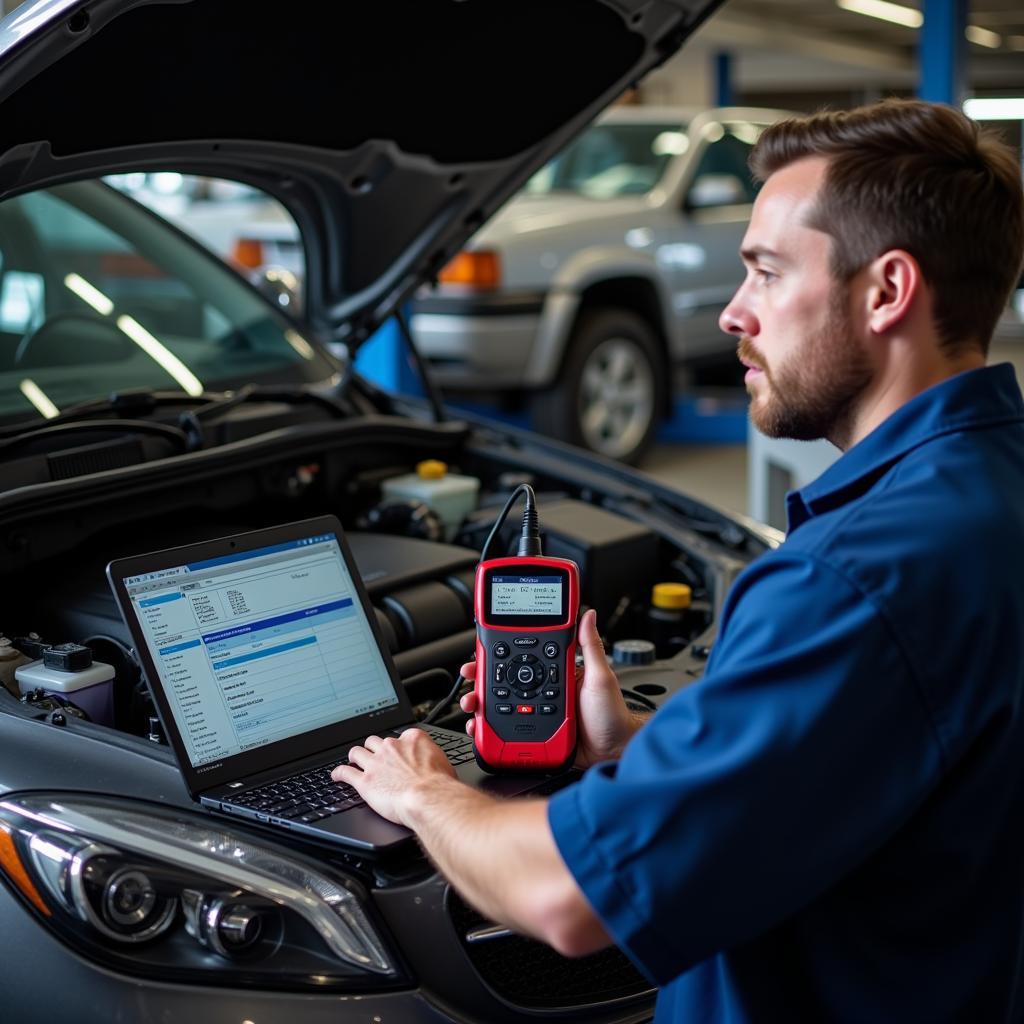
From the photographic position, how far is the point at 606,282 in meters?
6.73

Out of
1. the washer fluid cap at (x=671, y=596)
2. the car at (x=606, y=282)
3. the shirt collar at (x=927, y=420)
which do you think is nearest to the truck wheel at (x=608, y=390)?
the car at (x=606, y=282)

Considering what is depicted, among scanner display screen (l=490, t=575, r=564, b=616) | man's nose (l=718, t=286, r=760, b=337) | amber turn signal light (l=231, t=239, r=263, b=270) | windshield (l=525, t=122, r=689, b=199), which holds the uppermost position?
windshield (l=525, t=122, r=689, b=199)

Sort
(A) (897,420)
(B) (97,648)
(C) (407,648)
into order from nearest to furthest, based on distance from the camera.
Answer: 1. (A) (897,420)
2. (B) (97,648)
3. (C) (407,648)

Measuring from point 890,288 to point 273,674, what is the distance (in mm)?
996

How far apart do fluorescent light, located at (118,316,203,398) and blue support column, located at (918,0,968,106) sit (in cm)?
420

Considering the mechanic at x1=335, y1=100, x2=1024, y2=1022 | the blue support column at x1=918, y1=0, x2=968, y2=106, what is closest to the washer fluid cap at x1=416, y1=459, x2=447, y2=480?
the mechanic at x1=335, y1=100, x2=1024, y2=1022

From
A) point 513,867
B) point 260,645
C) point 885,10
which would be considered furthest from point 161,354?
point 885,10

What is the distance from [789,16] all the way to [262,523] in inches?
382

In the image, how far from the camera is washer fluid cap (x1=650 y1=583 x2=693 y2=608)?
2521 millimetres

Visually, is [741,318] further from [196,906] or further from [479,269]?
[479,269]

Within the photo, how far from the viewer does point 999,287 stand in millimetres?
1304

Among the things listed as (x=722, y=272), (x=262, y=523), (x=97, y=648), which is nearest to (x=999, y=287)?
(x=97, y=648)

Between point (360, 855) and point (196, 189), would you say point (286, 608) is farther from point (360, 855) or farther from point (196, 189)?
point (196, 189)

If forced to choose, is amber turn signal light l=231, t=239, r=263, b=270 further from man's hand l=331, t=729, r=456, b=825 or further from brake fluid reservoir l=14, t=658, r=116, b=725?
man's hand l=331, t=729, r=456, b=825
